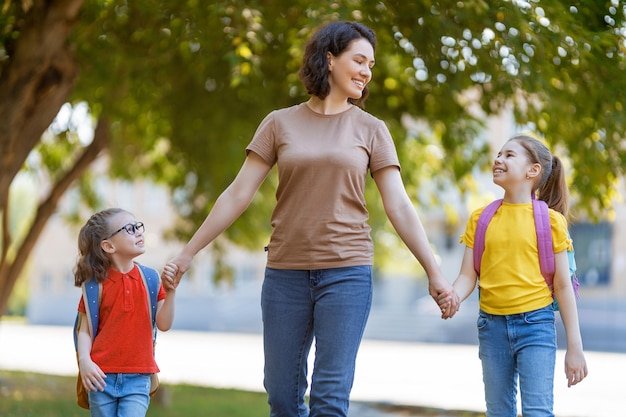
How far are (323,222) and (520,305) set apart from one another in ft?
3.24

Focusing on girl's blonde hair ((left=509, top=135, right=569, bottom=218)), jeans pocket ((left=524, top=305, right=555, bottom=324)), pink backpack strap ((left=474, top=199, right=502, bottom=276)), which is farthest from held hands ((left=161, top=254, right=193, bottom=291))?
girl's blonde hair ((left=509, top=135, right=569, bottom=218))

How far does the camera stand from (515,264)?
14.9ft

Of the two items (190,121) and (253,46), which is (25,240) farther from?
(253,46)

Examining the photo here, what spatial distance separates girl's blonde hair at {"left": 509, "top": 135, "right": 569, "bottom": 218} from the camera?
4.75 meters

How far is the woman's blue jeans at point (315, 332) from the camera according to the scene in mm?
4309

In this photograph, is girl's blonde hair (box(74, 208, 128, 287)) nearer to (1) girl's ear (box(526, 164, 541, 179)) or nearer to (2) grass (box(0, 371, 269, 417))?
(1) girl's ear (box(526, 164, 541, 179))

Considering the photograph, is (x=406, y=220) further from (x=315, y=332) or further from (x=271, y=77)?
(x=271, y=77)

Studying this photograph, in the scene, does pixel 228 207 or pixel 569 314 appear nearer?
pixel 569 314

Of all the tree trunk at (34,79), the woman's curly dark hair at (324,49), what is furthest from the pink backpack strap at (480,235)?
the tree trunk at (34,79)

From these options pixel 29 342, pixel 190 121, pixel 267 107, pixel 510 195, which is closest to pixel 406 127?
pixel 267 107

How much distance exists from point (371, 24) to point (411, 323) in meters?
29.6

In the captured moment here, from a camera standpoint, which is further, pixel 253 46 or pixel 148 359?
pixel 253 46

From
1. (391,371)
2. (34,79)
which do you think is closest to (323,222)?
(34,79)

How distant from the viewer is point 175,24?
9.65 meters
